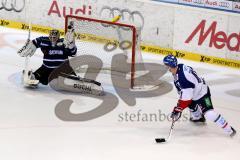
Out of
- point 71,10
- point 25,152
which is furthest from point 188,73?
point 71,10

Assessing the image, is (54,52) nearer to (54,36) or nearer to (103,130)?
(54,36)

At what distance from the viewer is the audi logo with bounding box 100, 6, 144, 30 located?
11.3 m

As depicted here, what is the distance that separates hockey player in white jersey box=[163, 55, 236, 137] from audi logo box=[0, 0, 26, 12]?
5.80 m

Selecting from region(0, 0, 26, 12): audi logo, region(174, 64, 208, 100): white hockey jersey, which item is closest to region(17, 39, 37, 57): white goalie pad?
region(174, 64, 208, 100): white hockey jersey

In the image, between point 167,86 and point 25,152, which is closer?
point 25,152

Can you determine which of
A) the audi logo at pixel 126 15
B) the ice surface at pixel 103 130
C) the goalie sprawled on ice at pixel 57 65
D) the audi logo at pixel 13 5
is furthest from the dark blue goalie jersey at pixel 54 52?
the audi logo at pixel 13 5

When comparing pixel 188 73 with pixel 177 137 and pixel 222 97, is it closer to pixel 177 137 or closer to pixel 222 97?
pixel 177 137

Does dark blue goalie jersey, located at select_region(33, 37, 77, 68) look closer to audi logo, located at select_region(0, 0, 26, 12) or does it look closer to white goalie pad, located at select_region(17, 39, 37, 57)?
white goalie pad, located at select_region(17, 39, 37, 57)

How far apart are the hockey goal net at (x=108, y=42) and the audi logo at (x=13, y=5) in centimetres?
294

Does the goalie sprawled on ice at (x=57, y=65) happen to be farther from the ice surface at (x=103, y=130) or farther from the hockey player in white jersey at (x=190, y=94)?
the hockey player in white jersey at (x=190, y=94)

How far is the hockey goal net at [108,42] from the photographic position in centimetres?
949

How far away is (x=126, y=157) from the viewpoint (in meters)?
6.58

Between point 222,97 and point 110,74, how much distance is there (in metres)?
1.74

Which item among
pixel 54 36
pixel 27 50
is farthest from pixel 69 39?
pixel 27 50
